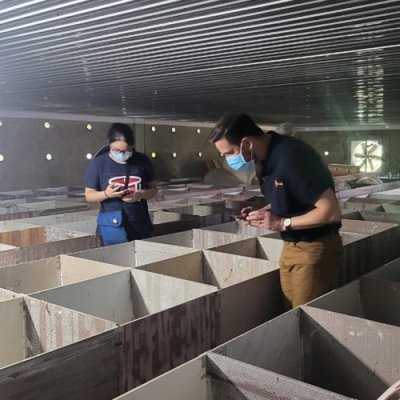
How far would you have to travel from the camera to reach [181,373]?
137 centimetres

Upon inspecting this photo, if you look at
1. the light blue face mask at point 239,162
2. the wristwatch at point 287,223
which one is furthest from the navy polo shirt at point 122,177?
the wristwatch at point 287,223

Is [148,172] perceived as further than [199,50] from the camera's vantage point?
Yes

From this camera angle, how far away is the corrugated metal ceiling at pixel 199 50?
199 cm

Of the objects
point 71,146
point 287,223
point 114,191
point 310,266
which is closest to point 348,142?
point 71,146

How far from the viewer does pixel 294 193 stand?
1970 mm

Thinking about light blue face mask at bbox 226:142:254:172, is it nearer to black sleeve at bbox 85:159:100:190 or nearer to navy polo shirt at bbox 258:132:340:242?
navy polo shirt at bbox 258:132:340:242

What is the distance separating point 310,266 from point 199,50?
1.36 metres

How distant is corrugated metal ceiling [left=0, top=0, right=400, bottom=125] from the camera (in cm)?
199

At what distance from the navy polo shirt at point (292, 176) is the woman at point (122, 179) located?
115 cm

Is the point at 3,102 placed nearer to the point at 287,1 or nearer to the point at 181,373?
the point at 287,1

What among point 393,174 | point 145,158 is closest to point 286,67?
point 145,158

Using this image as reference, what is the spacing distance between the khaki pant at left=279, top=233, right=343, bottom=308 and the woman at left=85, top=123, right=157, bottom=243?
45.9 inches

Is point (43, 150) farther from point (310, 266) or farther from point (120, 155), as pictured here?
point (310, 266)

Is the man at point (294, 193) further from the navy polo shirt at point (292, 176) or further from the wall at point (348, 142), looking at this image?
the wall at point (348, 142)
